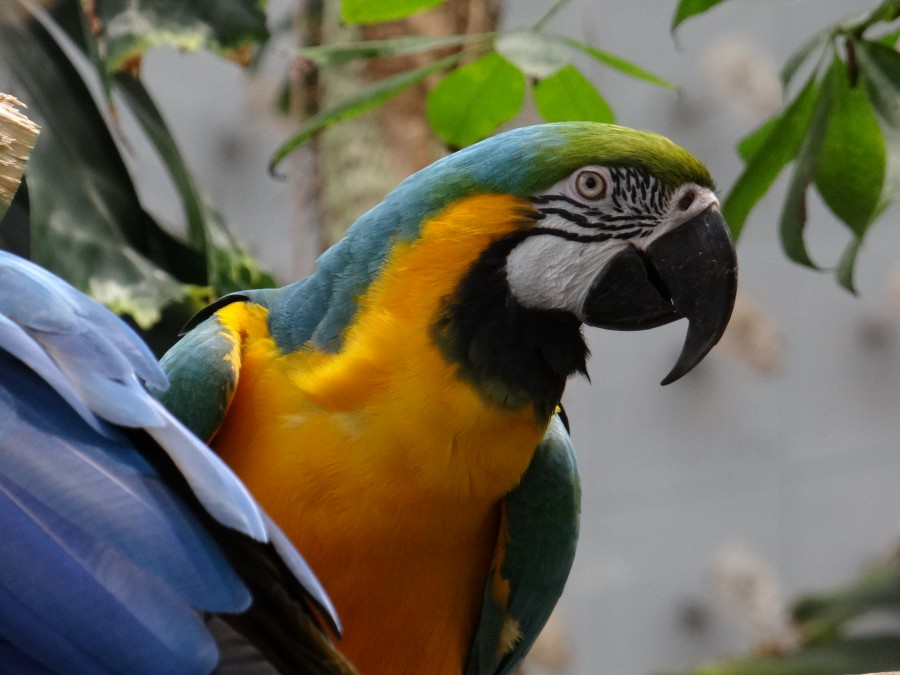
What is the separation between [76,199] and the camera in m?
1.17

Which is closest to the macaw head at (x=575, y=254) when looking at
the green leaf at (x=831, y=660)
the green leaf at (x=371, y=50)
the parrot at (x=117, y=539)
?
the green leaf at (x=371, y=50)

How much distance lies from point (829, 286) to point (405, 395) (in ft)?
9.43

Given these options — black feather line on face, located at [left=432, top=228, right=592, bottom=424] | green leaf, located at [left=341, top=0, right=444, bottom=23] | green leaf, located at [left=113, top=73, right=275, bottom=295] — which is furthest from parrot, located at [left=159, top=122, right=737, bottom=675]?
green leaf, located at [left=113, top=73, right=275, bottom=295]

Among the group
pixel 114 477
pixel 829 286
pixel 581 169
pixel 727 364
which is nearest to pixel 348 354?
pixel 581 169

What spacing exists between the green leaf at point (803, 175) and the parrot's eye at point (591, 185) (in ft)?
0.57

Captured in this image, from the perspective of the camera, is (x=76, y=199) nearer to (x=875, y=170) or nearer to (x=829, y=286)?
(x=875, y=170)

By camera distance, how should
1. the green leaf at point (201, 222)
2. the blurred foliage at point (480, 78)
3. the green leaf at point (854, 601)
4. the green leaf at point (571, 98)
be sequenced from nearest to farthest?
the blurred foliage at point (480, 78), the green leaf at point (571, 98), the green leaf at point (201, 222), the green leaf at point (854, 601)

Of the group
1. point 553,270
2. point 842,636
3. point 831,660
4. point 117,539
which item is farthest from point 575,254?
point 842,636

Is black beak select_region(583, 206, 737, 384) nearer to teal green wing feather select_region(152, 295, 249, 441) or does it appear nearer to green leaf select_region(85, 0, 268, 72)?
teal green wing feather select_region(152, 295, 249, 441)

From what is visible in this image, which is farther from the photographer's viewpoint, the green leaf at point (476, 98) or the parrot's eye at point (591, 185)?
the green leaf at point (476, 98)

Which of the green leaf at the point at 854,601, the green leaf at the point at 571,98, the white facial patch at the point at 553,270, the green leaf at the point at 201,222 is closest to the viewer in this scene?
the white facial patch at the point at 553,270

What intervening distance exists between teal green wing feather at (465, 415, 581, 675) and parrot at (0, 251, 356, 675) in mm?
422

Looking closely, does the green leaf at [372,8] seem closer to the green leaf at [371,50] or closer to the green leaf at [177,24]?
the green leaf at [371,50]

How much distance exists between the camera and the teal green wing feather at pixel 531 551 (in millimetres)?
1015
